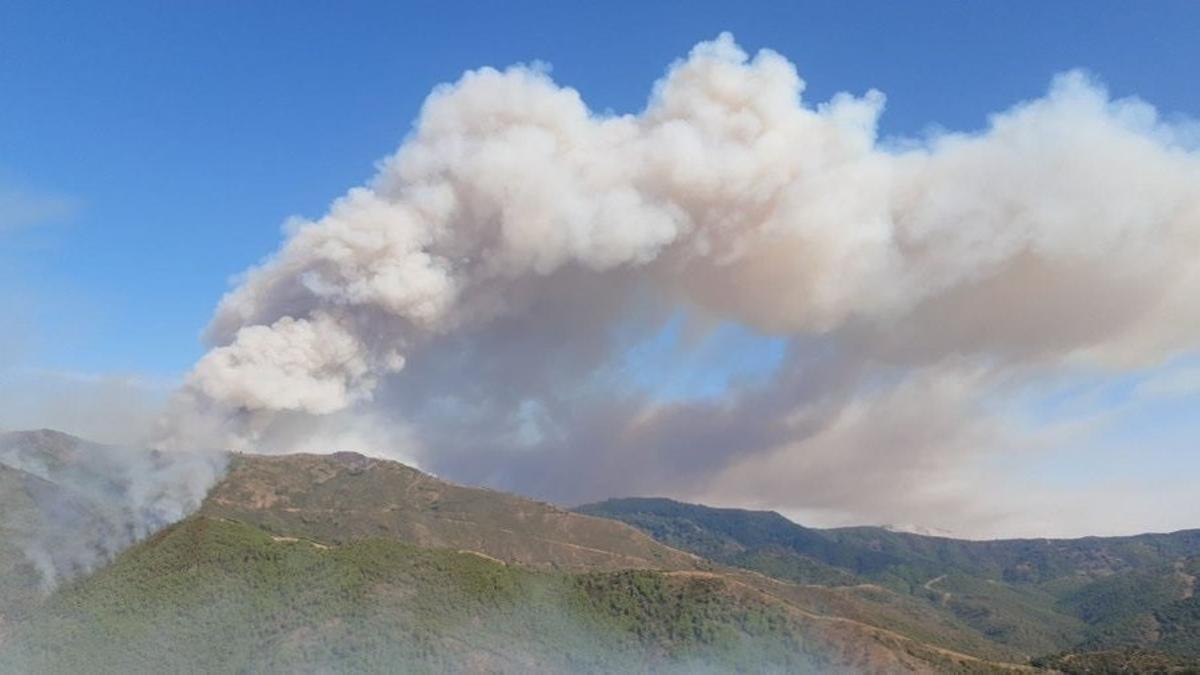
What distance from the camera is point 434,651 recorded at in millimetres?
111938

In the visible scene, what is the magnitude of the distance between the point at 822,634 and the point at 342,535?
11169 cm

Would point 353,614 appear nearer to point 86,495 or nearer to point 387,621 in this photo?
point 387,621

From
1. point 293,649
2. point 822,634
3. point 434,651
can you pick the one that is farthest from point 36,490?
point 822,634

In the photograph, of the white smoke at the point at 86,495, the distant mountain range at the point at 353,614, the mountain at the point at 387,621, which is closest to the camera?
the mountain at the point at 387,621

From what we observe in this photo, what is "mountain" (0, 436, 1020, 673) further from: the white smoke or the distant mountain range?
the white smoke

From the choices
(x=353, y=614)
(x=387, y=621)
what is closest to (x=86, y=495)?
(x=353, y=614)

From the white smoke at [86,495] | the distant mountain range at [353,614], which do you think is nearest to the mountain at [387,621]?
the distant mountain range at [353,614]

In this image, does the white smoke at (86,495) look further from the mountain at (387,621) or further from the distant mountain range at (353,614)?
the mountain at (387,621)

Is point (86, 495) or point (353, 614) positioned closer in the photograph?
point (353, 614)

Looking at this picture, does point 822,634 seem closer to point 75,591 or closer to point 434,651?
point 434,651

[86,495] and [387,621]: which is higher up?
[86,495]

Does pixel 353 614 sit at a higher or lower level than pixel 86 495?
lower

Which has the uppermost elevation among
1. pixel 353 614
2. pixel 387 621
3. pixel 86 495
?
pixel 86 495

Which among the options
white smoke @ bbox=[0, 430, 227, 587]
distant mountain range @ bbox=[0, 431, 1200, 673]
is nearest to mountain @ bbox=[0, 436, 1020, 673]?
distant mountain range @ bbox=[0, 431, 1200, 673]
